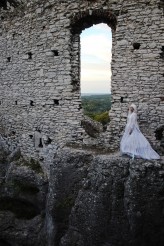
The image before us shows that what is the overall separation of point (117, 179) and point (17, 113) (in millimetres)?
5749

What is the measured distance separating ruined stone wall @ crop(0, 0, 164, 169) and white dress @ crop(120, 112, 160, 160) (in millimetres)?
759

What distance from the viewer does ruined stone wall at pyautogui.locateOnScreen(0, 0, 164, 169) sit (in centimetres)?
1012

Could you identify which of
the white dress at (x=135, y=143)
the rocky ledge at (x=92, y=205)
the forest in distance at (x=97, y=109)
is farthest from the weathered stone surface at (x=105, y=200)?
the forest in distance at (x=97, y=109)

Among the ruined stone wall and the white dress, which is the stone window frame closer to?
the ruined stone wall

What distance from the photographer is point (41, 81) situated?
12.3 m

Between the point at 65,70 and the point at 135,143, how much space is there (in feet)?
11.5

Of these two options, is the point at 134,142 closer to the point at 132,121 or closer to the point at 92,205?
the point at 132,121

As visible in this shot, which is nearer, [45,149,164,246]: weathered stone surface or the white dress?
[45,149,164,246]: weathered stone surface

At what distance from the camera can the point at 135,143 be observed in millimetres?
9398

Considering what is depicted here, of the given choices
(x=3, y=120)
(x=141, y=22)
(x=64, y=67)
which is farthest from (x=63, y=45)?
(x=3, y=120)

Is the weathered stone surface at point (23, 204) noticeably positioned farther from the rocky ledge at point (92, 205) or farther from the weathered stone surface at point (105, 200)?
the weathered stone surface at point (105, 200)

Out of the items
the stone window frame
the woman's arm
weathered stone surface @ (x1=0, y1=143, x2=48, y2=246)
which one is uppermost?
the stone window frame

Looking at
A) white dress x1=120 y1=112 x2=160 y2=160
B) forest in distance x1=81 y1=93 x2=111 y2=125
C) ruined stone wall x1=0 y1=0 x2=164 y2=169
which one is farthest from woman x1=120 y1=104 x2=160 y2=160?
forest in distance x1=81 y1=93 x2=111 y2=125

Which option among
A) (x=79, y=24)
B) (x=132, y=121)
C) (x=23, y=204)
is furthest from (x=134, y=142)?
(x=23, y=204)
